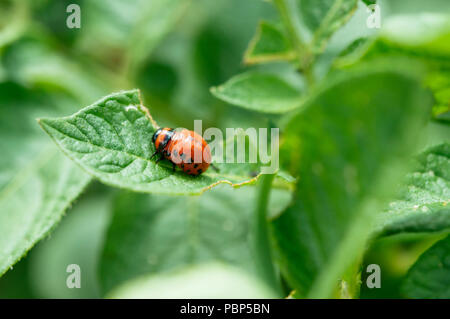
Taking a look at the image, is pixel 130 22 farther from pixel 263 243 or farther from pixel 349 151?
pixel 349 151

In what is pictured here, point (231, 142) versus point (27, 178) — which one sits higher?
point (27, 178)

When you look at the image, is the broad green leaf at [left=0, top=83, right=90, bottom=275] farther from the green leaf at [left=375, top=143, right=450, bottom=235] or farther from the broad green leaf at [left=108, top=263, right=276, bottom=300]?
the green leaf at [left=375, top=143, right=450, bottom=235]

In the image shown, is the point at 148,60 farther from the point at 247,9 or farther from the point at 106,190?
the point at 106,190

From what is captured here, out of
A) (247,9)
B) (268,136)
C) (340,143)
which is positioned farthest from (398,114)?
(247,9)

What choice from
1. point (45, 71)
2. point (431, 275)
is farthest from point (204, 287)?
point (45, 71)

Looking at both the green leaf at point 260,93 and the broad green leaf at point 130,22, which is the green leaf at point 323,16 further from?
the broad green leaf at point 130,22

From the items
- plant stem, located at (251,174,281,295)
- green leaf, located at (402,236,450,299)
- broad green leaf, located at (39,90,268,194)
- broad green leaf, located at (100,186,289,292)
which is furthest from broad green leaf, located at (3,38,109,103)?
green leaf, located at (402,236,450,299)
